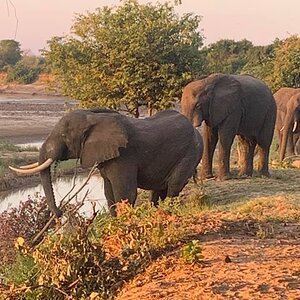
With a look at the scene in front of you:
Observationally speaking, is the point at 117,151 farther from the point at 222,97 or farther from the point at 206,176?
the point at 206,176

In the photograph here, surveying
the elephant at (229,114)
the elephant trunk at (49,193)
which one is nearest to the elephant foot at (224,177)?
the elephant at (229,114)

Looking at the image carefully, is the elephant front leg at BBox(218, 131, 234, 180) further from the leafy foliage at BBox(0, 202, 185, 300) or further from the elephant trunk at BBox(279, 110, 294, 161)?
the leafy foliage at BBox(0, 202, 185, 300)

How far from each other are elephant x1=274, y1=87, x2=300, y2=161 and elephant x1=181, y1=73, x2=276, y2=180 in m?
3.68

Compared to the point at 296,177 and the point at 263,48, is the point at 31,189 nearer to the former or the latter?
the point at 296,177

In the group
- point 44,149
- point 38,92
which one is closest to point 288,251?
point 44,149

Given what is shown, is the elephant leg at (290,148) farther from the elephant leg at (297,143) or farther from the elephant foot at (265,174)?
the elephant foot at (265,174)

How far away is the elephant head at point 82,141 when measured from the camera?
30.7 feet

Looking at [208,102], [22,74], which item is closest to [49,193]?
[208,102]

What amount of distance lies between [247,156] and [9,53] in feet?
212

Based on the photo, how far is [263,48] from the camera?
44.1 meters

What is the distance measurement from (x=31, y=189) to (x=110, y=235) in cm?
1353

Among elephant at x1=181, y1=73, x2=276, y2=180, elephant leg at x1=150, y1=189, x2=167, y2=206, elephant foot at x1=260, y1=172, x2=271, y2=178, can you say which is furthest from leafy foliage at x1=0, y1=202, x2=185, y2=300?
elephant foot at x1=260, y1=172, x2=271, y2=178

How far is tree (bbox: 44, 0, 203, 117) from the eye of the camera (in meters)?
18.8

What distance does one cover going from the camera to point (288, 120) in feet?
62.1
